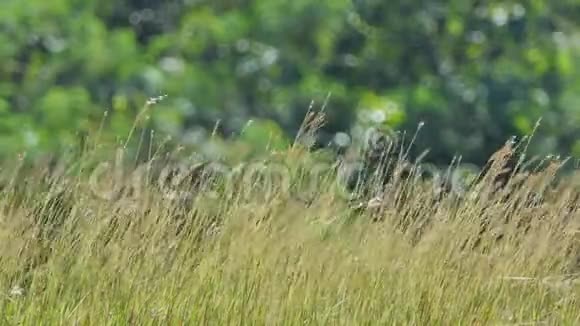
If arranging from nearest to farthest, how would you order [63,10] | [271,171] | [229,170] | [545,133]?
1. [271,171]
2. [229,170]
3. [63,10]
4. [545,133]

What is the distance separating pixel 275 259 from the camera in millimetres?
3850

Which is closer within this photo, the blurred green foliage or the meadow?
the meadow

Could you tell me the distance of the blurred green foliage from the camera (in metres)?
5.47

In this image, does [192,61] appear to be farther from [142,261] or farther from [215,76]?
[142,261]

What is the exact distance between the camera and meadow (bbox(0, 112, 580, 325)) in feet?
12.3

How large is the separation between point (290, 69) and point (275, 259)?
6.73ft

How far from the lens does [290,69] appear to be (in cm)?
574

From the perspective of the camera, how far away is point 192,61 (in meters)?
5.62

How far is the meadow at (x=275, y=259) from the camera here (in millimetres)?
3738

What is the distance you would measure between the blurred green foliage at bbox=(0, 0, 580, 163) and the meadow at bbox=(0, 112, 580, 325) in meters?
0.98

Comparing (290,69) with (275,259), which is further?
(290,69)

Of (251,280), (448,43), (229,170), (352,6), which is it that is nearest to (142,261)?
(251,280)

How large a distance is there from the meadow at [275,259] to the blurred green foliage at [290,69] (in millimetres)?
980

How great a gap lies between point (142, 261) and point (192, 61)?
1845 millimetres
